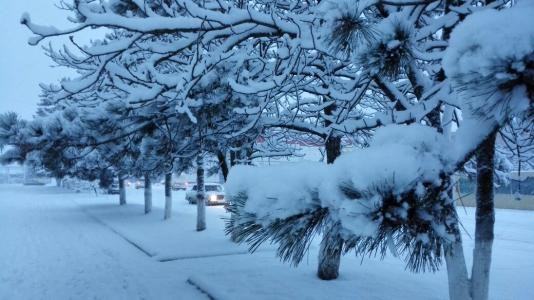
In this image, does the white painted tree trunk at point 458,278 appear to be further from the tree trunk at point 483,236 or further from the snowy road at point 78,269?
the snowy road at point 78,269

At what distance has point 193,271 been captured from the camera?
8.07m

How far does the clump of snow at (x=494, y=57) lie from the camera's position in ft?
3.28

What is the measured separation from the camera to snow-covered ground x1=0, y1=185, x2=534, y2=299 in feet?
21.4

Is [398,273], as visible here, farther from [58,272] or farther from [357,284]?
[58,272]

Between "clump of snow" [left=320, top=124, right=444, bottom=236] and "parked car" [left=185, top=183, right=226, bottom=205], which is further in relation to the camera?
"parked car" [left=185, top=183, right=226, bottom=205]

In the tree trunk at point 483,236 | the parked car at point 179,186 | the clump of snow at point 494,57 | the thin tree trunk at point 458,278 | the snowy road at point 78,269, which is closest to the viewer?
the clump of snow at point 494,57

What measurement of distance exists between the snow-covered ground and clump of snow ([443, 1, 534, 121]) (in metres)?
5.50

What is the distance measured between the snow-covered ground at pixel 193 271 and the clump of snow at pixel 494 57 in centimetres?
550

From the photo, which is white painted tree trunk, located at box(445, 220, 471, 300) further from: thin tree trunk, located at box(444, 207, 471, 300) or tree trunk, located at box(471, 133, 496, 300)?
tree trunk, located at box(471, 133, 496, 300)

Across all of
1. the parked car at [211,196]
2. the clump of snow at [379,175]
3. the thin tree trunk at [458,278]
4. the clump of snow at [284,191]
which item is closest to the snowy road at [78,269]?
the thin tree trunk at [458,278]

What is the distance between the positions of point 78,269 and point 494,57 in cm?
A: 901

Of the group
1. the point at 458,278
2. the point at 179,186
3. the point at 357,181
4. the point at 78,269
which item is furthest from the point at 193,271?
the point at 179,186

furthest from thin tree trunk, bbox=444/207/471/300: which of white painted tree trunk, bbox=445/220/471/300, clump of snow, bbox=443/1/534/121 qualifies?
clump of snow, bbox=443/1/534/121

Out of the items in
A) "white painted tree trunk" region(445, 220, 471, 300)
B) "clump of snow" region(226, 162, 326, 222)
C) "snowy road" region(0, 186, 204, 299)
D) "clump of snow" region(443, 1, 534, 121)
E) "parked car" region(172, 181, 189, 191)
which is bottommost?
"parked car" region(172, 181, 189, 191)
